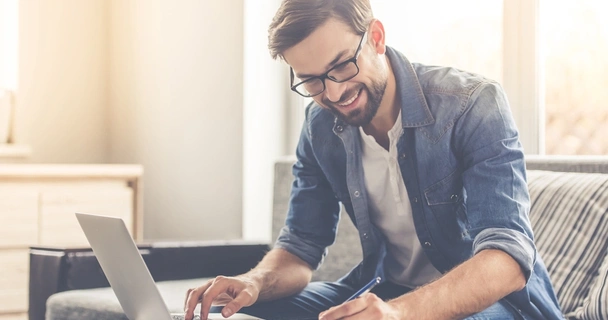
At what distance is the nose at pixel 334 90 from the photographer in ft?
5.09

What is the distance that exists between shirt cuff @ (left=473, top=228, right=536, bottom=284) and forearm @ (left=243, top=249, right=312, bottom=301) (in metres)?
0.48

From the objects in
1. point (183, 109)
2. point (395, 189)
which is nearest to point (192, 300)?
point (395, 189)

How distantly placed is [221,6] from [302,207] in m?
1.87

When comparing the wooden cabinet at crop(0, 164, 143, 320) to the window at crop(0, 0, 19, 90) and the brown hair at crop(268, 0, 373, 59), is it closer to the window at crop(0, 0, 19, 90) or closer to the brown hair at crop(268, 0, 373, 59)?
the window at crop(0, 0, 19, 90)

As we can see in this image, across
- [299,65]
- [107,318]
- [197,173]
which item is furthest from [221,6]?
[299,65]

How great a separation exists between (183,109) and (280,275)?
2083mm

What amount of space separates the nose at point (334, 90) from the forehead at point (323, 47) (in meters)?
0.03

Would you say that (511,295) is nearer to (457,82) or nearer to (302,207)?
(457,82)

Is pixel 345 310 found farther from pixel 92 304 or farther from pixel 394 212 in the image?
pixel 92 304

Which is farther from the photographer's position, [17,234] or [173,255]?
[17,234]

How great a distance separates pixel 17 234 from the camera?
3.03 metres

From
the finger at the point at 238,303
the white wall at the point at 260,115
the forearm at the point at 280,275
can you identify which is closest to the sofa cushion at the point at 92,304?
the forearm at the point at 280,275

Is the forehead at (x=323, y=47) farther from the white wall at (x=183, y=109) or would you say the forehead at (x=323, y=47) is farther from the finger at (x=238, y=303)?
the white wall at (x=183, y=109)

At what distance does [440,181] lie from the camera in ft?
5.20
